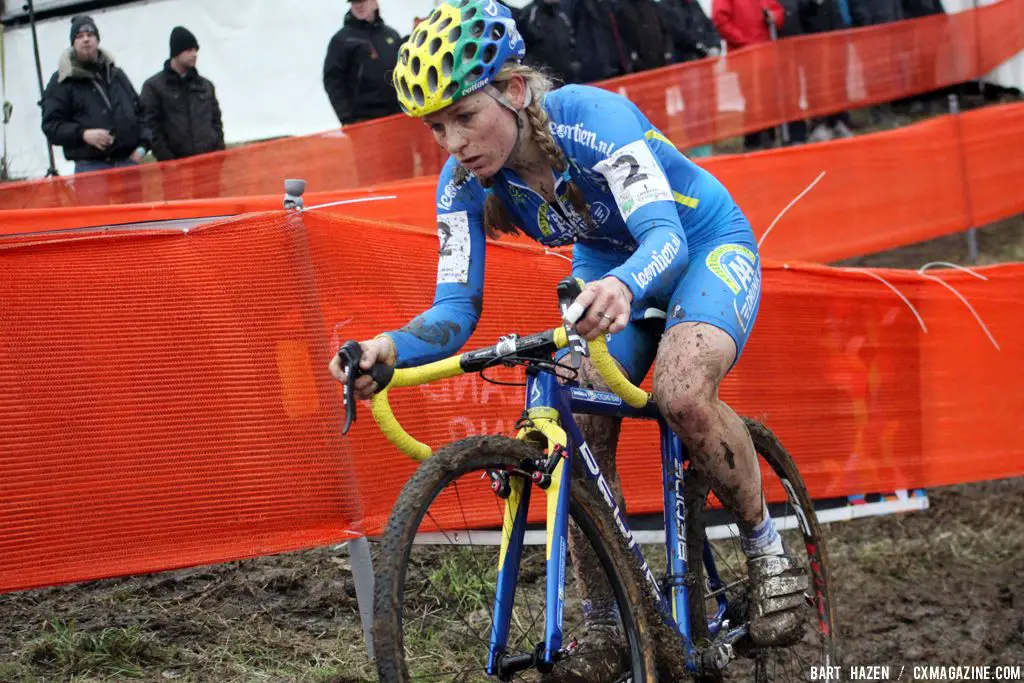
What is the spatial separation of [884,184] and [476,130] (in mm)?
7129

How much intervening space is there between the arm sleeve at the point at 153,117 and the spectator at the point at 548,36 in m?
3.09

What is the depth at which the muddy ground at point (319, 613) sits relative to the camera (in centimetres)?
468

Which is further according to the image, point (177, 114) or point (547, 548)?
point (177, 114)

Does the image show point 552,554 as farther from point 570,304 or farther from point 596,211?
point 596,211

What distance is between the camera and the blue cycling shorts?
13.2 ft

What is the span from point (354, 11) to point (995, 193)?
580 cm

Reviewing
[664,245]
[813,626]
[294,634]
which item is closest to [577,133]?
[664,245]

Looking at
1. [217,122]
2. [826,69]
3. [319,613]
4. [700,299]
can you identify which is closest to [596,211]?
[700,299]

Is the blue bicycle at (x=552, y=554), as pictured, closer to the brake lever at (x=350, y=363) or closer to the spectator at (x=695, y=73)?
the brake lever at (x=350, y=363)

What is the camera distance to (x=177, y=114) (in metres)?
9.98

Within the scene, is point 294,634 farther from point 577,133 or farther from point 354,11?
point 354,11

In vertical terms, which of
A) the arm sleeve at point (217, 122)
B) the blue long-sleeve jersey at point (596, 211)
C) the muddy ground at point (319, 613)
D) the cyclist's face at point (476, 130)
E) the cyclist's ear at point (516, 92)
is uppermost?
the arm sleeve at point (217, 122)

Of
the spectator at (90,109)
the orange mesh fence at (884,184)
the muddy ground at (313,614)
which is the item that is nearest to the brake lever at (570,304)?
the muddy ground at (313,614)

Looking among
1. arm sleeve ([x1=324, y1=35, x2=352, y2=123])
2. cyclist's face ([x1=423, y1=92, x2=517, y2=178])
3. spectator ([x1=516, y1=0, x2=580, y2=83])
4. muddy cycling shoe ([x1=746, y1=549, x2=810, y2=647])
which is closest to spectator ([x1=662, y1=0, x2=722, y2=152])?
spectator ([x1=516, y1=0, x2=580, y2=83])
